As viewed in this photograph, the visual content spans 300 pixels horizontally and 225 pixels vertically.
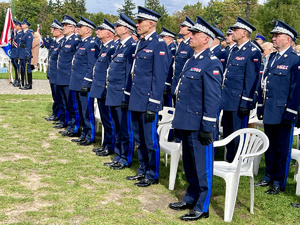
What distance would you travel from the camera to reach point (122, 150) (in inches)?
245

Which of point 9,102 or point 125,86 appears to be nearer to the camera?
point 125,86

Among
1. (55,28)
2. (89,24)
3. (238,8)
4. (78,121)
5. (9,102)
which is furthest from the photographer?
(238,8)

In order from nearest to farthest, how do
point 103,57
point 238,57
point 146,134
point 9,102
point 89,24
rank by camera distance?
point 146,134
point 238,57
point 103,57
point 89,24
point 9,102

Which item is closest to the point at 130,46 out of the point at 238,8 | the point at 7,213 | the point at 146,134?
the point at 146,134

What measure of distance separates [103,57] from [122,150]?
1703 mm

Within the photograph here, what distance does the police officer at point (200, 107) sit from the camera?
13.4 ft

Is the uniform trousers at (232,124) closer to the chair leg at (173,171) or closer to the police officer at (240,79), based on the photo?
the police officer at (240,79)

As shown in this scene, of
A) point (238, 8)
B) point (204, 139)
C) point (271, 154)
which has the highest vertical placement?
point (238, 8)

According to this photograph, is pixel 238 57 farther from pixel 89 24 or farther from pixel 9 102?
pixel 9 102

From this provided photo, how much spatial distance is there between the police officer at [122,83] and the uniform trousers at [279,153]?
6.83 feet

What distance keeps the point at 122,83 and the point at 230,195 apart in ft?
8.81

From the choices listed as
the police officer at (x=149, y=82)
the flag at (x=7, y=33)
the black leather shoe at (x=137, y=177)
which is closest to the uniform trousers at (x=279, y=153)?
the police officer at (x=149, y=82)

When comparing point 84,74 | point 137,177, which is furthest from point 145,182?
point 84,74

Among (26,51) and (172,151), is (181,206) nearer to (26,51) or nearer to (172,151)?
(172,151)
